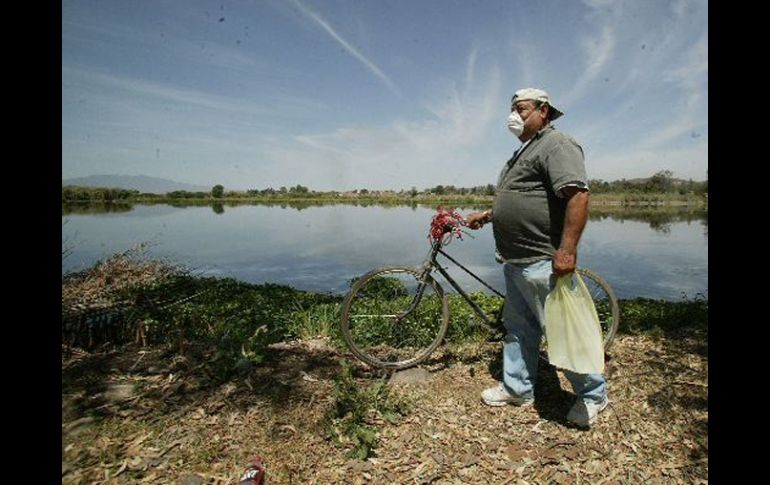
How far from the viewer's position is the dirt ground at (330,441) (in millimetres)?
2814

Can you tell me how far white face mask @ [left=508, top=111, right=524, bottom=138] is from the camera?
3600 millimetres

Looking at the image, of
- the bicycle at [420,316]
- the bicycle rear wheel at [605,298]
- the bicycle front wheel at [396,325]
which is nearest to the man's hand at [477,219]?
the bicycle at [420,316]

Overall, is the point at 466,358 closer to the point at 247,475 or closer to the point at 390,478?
the point at 390,478

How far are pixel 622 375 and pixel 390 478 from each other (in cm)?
295

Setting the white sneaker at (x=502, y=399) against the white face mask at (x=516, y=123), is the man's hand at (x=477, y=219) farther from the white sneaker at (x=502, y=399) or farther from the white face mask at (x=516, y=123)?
the white sneaker at (x=502, y=399)

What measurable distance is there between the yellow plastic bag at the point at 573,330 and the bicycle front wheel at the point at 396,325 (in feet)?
4.53

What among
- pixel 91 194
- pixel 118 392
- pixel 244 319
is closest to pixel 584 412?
pixel 118 392

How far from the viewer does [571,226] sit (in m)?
3.13

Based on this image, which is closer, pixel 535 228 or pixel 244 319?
pixel 535 228

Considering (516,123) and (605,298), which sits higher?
(516,123)

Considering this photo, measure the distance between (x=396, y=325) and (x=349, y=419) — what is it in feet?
6.97

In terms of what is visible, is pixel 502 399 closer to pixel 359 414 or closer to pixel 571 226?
pixel 359 414

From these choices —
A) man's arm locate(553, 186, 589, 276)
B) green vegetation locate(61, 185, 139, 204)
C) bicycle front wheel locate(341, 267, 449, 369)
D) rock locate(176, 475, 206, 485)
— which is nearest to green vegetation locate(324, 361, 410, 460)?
bicycle front wheel locate(341, 267, 449, 369)

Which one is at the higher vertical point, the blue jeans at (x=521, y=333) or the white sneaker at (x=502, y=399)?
the blue jeans at (x=521, y=333)
